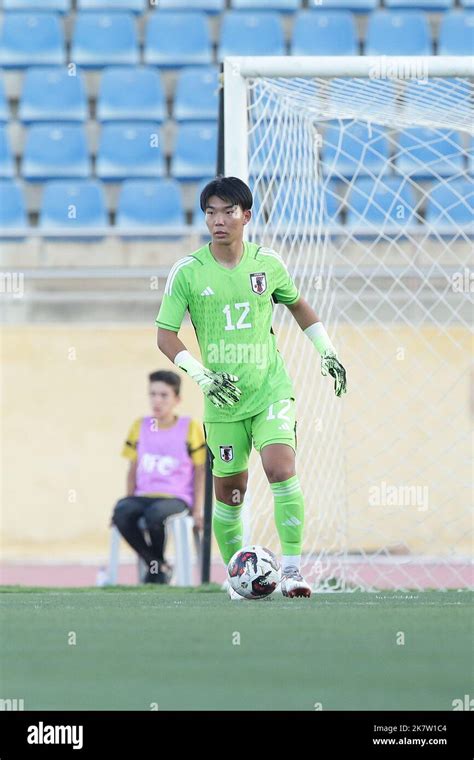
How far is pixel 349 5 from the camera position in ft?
43.3

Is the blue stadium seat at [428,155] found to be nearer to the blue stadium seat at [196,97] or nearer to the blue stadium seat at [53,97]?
the blue stadium seat at [196,97]

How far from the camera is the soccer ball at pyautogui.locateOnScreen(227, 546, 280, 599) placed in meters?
5.25

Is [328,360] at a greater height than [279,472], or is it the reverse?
[328,360]

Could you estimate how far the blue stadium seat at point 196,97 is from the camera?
1237 centimetres

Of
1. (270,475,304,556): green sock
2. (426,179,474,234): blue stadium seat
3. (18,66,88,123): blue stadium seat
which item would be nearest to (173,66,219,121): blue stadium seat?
(18,66,88,123): blue stadium seat

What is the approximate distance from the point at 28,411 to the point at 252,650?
22.1ft

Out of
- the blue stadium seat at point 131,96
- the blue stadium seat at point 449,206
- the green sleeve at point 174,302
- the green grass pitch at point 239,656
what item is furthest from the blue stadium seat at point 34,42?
the green grass pitch at point 239,656

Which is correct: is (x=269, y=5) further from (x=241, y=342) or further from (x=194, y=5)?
(x=241, y=342)

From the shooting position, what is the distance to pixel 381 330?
10117mm

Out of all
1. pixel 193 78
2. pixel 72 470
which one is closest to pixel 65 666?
pixel 72 470

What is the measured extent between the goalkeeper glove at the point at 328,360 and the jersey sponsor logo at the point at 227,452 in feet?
1.57

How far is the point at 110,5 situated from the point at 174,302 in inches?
339

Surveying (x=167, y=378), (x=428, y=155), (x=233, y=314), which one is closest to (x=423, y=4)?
(x=428, y=155)
